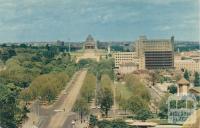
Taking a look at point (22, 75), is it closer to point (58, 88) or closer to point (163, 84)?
point (58, 88)

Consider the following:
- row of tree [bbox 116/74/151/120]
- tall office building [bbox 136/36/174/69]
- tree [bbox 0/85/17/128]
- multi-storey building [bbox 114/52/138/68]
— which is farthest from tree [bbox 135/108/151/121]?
multi-storey building [bbox 114/52/138/68]

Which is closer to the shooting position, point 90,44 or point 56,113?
point 56,113

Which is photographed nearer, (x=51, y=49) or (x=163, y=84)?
(x=163, y=84)

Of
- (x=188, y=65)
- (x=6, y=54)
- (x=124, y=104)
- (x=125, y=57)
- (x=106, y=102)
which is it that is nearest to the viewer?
(x=124, y=104)

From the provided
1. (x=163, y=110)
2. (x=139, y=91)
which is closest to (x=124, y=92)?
(x=139, y=91)

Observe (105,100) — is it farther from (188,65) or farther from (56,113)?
(188,65)

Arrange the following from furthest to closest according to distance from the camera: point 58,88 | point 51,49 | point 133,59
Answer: point 51,49, point 133,59, point 58,88

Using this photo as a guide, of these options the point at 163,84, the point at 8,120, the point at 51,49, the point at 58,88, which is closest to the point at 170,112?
the point at 8,120
